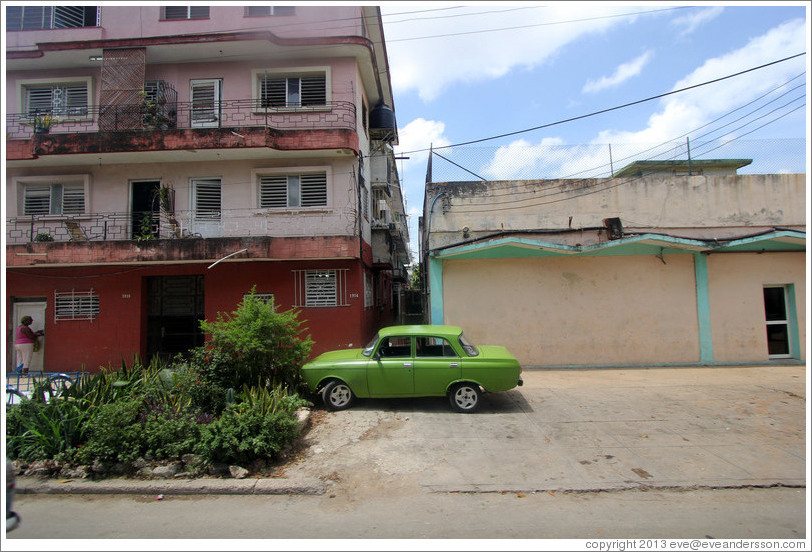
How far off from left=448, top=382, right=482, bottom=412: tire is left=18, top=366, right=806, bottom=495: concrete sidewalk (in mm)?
155

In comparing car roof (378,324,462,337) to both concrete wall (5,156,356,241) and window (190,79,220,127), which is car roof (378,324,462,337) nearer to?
concrete wall (5,156,356,241)

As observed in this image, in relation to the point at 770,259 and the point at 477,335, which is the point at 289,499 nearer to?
the point at 477,335

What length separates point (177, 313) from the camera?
11.5 metres

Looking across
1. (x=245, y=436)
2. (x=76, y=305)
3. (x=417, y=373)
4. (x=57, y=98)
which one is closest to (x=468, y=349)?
(x=417, y=373)

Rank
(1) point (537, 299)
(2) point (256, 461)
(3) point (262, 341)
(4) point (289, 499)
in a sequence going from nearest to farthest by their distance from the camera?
(4) point (289, 499) → (2) point (256, 461) → (3) point (262, 341) → (1) point (537, 299)

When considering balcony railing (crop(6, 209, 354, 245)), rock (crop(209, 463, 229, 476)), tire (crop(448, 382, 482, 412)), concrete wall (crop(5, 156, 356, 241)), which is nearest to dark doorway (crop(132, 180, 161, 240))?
balcony railing (crop(6, 209, 354, 245))

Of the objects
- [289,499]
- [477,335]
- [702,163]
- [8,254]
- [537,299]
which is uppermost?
[702,163]

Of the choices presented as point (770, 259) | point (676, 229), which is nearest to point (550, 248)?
point (676, 229)

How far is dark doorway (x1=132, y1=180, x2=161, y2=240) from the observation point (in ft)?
Result: 36.6

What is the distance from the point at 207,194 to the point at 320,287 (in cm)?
420

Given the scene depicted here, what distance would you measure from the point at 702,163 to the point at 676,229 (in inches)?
100

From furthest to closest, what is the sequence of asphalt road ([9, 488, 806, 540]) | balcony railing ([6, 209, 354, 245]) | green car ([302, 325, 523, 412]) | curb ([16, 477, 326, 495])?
1. balcony railing ([6, 209, 354, 245])
2. green car ([302, 325, 523, 412])
3. curb ([16, 477, 326, 495])
4. asphalt road ([9, 488, 806, 540])

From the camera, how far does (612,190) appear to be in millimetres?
11320

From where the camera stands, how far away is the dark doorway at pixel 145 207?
36.6ft
